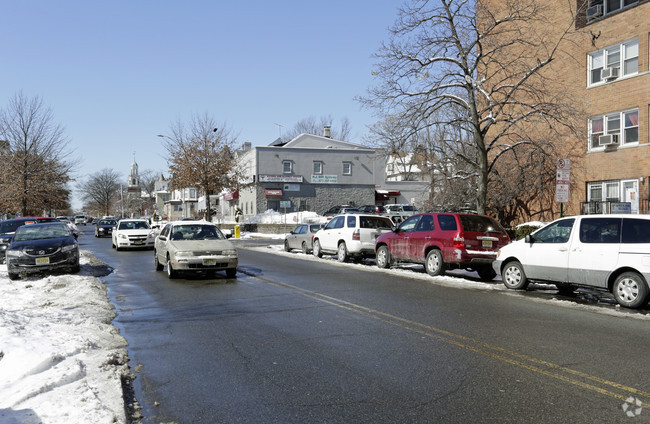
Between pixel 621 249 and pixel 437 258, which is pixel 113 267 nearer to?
pixel 437 258

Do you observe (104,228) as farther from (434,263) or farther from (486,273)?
(486,273)

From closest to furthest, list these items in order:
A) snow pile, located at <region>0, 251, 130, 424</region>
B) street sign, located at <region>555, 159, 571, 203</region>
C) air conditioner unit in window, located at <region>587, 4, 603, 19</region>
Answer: snow pile, located at <region>0, 251, 130, 424</region>, street sign, located at <region>555, 159, 571, 203</region>, air conditioner unit in window, located at <region>587, 4, 603, 19</region>

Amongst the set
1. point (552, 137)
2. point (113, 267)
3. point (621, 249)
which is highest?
point (552, 137)

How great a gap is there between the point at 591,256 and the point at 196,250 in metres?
9.15

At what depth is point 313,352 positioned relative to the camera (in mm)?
6434

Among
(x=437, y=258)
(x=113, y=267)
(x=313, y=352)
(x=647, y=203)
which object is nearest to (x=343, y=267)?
(x=437, y=258)

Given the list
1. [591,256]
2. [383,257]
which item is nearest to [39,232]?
[383,257]

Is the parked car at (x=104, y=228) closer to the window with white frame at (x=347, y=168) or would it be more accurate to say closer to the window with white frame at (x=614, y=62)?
the window with white frame at (x=347, y=168)

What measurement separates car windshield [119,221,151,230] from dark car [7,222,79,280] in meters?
11.3

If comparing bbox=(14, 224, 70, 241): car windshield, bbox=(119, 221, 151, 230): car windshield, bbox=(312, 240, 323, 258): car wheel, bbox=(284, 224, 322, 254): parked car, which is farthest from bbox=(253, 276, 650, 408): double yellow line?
bbox=(119, 221, 151, 230): car windshield

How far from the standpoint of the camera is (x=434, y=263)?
14.4m

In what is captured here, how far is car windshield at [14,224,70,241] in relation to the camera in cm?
1513

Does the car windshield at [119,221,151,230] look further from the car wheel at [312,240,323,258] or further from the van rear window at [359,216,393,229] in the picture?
the van rear window at [359,216,393,229]

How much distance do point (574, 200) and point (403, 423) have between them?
2533 cm
